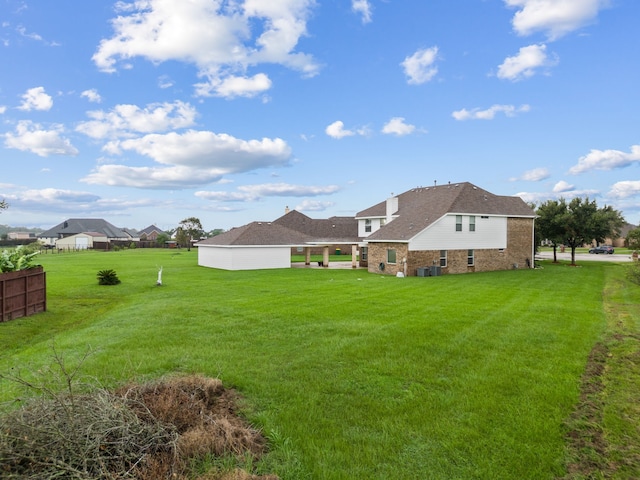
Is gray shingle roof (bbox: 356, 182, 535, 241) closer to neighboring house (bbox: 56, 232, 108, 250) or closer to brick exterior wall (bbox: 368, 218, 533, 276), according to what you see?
brick exterior wall (bbox: 368, 218, 533, 276)

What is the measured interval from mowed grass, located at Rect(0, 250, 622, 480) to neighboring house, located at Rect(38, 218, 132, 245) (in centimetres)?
9615

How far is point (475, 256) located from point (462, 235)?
2.33 metres

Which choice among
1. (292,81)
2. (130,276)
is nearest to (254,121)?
(292,81)

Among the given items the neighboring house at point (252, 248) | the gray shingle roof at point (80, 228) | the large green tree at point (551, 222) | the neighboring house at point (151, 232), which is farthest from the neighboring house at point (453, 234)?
the neighboring house at point (151, 232)

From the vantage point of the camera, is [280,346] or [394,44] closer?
[280,346]

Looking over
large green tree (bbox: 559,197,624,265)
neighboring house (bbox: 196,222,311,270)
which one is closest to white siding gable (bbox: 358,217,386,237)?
neighboring house (bbox: 196,222,311,270)

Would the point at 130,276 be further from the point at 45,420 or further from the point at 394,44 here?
the point at 45,420

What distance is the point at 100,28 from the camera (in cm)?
1709

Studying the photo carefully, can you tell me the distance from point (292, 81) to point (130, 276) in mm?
17134

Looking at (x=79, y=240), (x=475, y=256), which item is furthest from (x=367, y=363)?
(x=79, y=240)

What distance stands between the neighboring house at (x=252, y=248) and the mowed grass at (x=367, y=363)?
15594mm

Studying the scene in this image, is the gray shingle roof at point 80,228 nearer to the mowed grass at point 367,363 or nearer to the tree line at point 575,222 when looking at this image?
the mowed grass at point 367,363

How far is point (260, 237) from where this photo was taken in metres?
34.0

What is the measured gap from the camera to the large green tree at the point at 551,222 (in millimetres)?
36156
